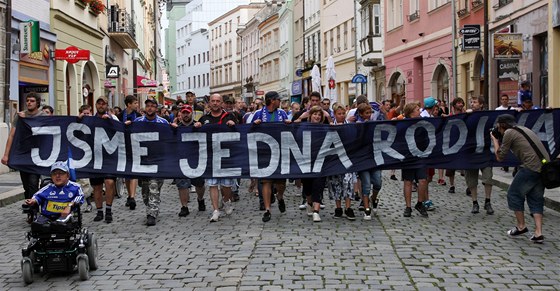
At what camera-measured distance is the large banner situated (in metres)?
12.2

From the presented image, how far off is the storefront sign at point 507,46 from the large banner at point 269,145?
345 inches

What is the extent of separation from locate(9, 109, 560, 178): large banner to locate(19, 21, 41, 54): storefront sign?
9.81m

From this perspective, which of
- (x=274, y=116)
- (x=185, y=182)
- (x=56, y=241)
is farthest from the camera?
(x=274, y=116)

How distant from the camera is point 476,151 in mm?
12445

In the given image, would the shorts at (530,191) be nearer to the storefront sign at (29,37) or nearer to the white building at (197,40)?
the storefront sign at (29,37)

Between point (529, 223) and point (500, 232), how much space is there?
1103mm

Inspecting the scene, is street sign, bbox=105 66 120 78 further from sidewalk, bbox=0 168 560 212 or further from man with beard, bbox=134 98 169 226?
man with beard, bbox=134 98 169 226

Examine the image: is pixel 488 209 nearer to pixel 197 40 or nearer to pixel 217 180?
pixel 217 180

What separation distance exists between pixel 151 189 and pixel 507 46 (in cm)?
1215

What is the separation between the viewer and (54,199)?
318 inches

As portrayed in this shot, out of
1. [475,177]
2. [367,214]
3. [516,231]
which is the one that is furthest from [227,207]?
[516,231]

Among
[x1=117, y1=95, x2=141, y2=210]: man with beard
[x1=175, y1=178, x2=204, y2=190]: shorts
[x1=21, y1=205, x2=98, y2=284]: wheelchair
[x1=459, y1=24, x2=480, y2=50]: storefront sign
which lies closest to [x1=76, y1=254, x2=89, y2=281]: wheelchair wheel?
[x1=21, y1=205, x2=98, y2=284]: wheelchair

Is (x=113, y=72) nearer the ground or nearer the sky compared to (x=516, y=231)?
nearer the sky

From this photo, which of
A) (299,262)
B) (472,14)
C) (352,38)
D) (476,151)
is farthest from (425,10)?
(299,262)
